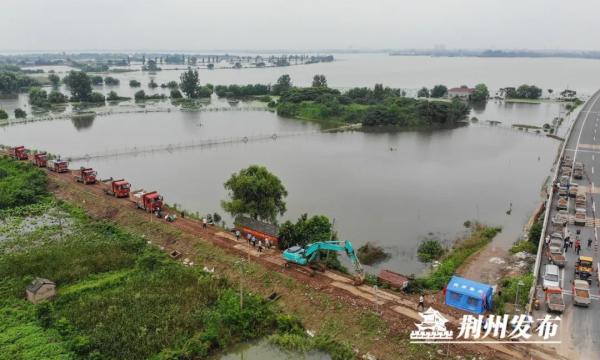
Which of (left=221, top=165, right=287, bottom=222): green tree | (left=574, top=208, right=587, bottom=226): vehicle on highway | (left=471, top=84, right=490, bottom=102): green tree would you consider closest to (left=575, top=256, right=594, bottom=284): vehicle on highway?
(left=574, top=208, right=587, bottom=226): vehicle on highway

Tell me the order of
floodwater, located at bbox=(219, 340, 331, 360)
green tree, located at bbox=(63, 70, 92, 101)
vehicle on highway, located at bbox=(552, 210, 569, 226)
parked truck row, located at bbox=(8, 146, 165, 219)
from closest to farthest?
floodwater, located at bbox=(219, 340, 331, 360)
vehicle on highway, located at bbox=(552, 210, 569, 226)
parked truck row, located at bbox=(8, 146, 165, 219)
green tree, located at bbox=(63, 70, 92, 101)

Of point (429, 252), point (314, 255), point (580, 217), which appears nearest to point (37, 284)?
point (314, 255)

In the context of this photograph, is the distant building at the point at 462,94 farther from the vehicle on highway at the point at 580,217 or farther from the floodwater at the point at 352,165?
the vehicle on highway at the point at 580,217

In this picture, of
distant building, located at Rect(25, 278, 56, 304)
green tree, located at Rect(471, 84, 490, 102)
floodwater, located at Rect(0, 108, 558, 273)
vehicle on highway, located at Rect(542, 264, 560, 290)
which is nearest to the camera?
distant building, located at Rect(25, 278, 56, 304)

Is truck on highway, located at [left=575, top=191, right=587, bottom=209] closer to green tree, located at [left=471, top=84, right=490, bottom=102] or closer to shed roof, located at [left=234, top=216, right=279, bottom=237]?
shed roof, located at [left=234, top=216, right=279, bottom=237]

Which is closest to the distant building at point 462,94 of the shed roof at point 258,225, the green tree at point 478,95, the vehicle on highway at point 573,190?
the green tree at point 478,95

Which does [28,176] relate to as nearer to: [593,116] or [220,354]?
[220,354]
